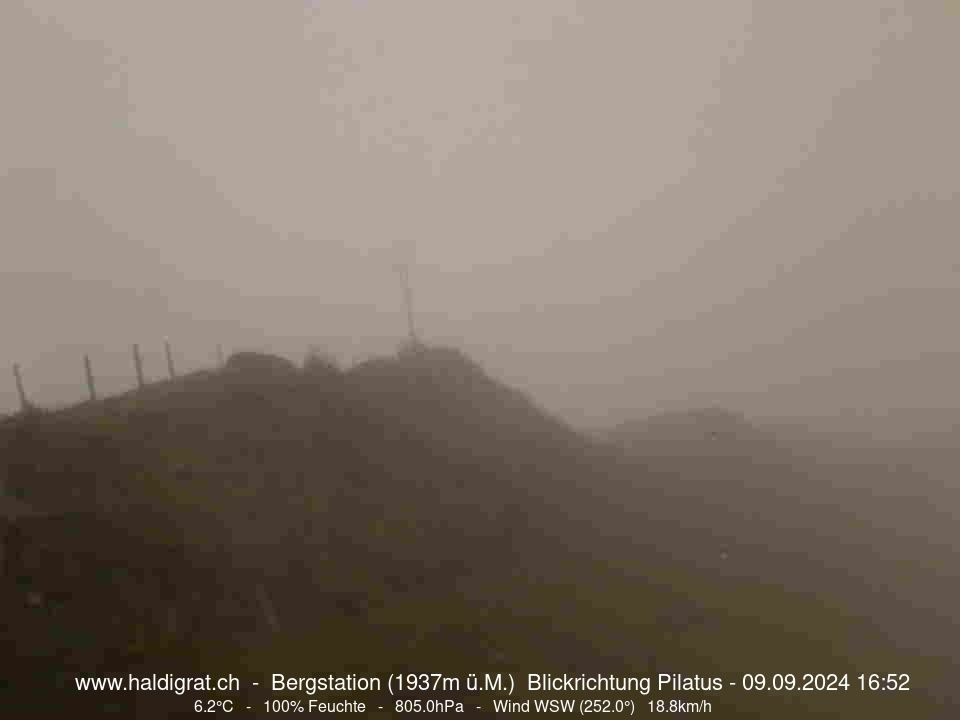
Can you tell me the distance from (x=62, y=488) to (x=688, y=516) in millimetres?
28099

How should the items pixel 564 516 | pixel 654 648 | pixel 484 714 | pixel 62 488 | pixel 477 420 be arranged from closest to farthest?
pixel 484 714 < pixel 62 488 < pixel 654 648 < pixel 564 516 < pixel 477 420

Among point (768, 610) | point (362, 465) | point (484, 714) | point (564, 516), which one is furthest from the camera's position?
point (564, 516)

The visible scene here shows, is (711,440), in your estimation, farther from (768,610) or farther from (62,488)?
(62,488)

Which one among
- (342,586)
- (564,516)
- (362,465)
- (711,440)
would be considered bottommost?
(711,440)

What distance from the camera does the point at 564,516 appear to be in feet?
101

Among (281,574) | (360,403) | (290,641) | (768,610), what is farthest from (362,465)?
(768,610)

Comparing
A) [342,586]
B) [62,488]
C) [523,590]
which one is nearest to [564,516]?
[523,590]

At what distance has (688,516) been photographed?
36812mm

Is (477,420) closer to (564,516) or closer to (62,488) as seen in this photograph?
(564,516)

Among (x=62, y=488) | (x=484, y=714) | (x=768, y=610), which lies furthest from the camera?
(x=768, y=610)

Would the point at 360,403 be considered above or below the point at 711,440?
above

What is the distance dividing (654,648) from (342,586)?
1022cm

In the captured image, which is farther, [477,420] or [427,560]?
[477,420]

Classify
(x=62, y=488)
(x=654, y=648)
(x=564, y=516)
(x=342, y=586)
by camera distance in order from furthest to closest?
(x=564, y=516) < (x=654, y=648) < (x=342, y=586) < (x=62, y=488)
